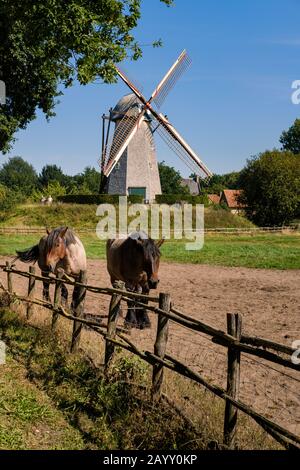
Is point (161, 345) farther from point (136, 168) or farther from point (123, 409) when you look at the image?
point (136, 168)

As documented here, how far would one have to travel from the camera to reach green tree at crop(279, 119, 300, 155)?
89.6 meters

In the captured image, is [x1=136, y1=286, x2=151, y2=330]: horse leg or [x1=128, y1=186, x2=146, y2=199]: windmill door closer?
[x1=136, y1=286, x2=151, y2=330]: horse leg

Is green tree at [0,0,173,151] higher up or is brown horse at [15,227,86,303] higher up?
green tree at [0,0,173,151]

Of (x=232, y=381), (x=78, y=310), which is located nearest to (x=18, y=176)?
(x=78, y=310)

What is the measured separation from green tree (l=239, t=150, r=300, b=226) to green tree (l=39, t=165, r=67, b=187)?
200 ft

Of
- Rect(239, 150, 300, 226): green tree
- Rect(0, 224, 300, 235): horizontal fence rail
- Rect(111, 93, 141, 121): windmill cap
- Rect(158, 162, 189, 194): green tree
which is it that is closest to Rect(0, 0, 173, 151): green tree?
Rect(0, 224, 300, 235): horizontal fence rail

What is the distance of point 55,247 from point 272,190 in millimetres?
38243

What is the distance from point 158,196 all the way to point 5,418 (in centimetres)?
3985

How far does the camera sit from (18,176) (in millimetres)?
118312

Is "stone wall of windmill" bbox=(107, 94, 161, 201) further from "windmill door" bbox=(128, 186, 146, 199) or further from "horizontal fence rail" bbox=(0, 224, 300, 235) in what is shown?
"horizontal fence rail" bbox=(0, 224, 300, 235)

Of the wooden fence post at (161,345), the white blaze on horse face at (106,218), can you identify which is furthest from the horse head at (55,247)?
the white blaze on horse face at (106,218)

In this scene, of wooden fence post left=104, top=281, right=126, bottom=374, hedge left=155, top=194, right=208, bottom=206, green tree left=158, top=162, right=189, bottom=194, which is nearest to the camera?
wooden fence post left=104, top=281, right=126, bottom=374
